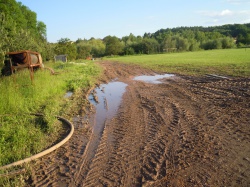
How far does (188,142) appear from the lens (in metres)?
5.60

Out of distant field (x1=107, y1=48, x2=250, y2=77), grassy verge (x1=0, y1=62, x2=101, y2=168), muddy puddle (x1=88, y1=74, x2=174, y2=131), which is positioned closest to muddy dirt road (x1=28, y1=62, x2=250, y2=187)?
Answer: muddy puddle (x1=88, y1=74, x2=174, y2=131)

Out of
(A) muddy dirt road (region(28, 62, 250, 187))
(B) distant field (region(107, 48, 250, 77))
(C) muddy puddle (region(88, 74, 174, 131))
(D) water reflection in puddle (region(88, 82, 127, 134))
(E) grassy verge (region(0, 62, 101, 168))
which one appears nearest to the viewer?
(A) muddy dirt road (region(28, 62, 250, 187))

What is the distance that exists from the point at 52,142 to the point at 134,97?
224 inches

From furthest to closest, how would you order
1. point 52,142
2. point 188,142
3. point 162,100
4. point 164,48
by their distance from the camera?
point 164,48
point 162,100
point 52,142
point 188,142

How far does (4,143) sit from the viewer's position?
5.77m

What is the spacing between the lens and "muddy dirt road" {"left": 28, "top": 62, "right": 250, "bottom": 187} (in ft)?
13.8

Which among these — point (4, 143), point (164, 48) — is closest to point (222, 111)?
point (4, 143)

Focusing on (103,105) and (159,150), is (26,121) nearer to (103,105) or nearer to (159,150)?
(103,105)

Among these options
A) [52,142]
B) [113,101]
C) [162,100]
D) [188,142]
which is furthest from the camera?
[113,101]

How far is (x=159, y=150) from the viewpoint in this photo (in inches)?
207

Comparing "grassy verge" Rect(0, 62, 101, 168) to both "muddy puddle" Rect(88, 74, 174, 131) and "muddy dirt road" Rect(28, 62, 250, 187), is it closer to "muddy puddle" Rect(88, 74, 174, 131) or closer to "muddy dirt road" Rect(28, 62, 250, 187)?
"muddy dirt road" Rect(28, 62, 250, 187)

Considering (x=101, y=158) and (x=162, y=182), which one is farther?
(x=101, y=158)

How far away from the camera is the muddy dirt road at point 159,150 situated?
420cm

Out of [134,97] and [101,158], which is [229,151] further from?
[134,97]
